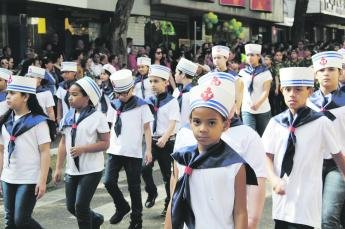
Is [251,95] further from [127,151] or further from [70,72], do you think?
[127,151]

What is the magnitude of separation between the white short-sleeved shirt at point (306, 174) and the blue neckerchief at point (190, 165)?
1.17 m

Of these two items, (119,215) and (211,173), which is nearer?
(211,173)

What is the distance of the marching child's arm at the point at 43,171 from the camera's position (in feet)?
18.2

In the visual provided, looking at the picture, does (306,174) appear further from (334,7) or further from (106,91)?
(334,7)

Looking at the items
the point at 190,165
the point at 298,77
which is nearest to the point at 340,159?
the point at 298,77

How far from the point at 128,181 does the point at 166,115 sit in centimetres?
128

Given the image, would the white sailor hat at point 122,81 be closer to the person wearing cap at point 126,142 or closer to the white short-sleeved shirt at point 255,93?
the person wearing cap at point 126,142

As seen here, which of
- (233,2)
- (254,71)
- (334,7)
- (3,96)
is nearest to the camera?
(3,96)

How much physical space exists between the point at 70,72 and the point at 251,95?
3.06 meters

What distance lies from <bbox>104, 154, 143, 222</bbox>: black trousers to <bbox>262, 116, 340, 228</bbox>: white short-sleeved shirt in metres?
2.46

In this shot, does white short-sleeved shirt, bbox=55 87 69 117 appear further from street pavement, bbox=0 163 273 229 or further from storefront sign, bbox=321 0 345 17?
storefront sign, bbox=321 0 345 17

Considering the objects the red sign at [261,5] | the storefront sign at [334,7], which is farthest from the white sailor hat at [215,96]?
the storefront sign at [334,7]

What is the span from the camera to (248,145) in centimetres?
434

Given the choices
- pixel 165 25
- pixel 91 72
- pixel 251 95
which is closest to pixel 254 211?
pixel 251 95
